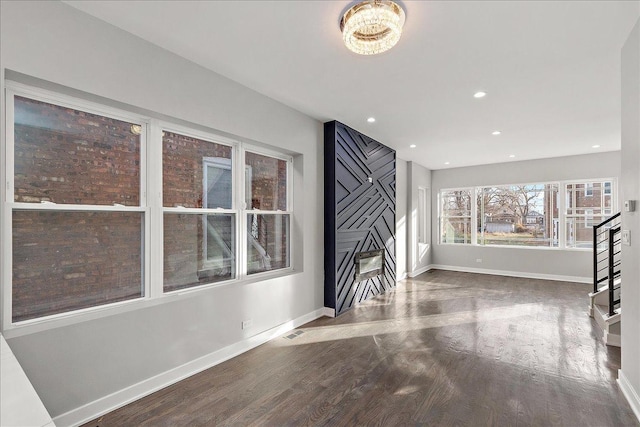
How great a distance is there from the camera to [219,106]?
2.89 m

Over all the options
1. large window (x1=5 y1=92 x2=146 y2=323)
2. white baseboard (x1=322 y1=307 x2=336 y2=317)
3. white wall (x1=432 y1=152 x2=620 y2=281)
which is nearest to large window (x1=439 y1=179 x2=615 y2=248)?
white wall (x1=432 y1=152 x2=620 y2=281)

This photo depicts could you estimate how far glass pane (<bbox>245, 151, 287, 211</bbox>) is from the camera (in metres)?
3.47

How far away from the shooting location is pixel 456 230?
7930 millimetres

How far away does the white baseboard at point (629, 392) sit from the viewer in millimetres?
2119

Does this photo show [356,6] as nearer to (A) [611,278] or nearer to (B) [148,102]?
(B) [148,102]

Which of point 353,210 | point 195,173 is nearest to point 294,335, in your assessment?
point 353,210

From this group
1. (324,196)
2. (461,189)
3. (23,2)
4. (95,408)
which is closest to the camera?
(23,2)

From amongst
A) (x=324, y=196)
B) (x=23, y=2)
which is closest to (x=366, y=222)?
(x=324, y=196)

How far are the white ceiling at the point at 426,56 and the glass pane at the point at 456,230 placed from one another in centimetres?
380

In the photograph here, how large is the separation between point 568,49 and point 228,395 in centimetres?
381

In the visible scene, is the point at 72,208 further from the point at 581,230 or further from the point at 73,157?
the point at 581,230

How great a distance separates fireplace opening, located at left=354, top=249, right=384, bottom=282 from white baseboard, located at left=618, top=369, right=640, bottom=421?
297 centimetres

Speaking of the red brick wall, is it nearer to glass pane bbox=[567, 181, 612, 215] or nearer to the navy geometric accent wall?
the navy geometric accent wall

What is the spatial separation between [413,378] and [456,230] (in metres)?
6.06
